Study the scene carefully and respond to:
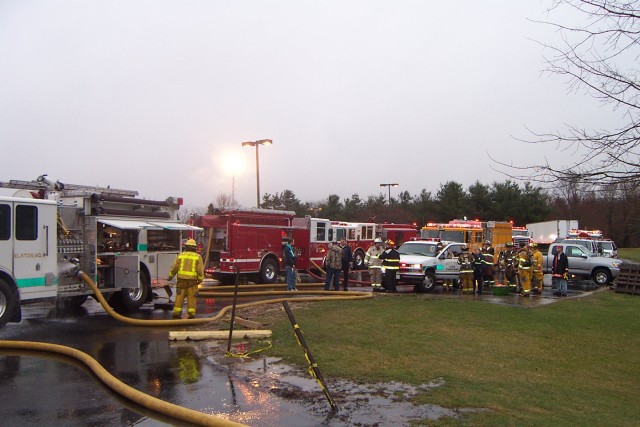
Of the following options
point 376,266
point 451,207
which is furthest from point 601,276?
point 451,207

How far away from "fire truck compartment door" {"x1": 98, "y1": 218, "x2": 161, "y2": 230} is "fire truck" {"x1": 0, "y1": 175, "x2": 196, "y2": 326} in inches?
0.8

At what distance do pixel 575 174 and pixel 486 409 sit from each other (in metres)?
2.56

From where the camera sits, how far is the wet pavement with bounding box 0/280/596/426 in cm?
560

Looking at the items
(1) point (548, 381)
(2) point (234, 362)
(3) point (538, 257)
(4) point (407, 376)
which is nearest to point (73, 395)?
(2) point (234, 362)

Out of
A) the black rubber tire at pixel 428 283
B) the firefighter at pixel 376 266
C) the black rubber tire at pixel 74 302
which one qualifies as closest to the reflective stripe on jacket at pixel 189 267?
the black rubber tire at pixel 74 302

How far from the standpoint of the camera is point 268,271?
2112 cm

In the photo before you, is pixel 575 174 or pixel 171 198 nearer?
pixel 575 174

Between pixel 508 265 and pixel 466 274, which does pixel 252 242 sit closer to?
pixel 466 274

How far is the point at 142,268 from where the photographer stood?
13383 millimetres

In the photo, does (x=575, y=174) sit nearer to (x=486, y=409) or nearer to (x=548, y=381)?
(x=486, y=409)

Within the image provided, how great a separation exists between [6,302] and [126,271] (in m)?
3.08

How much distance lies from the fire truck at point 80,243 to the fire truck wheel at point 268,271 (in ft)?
20.9

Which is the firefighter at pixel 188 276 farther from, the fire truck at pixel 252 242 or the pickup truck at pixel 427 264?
the pickup truck at pixel 427 264

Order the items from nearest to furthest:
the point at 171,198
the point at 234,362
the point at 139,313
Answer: the point at 234,362
the point at 139,313
the point at 171,198
